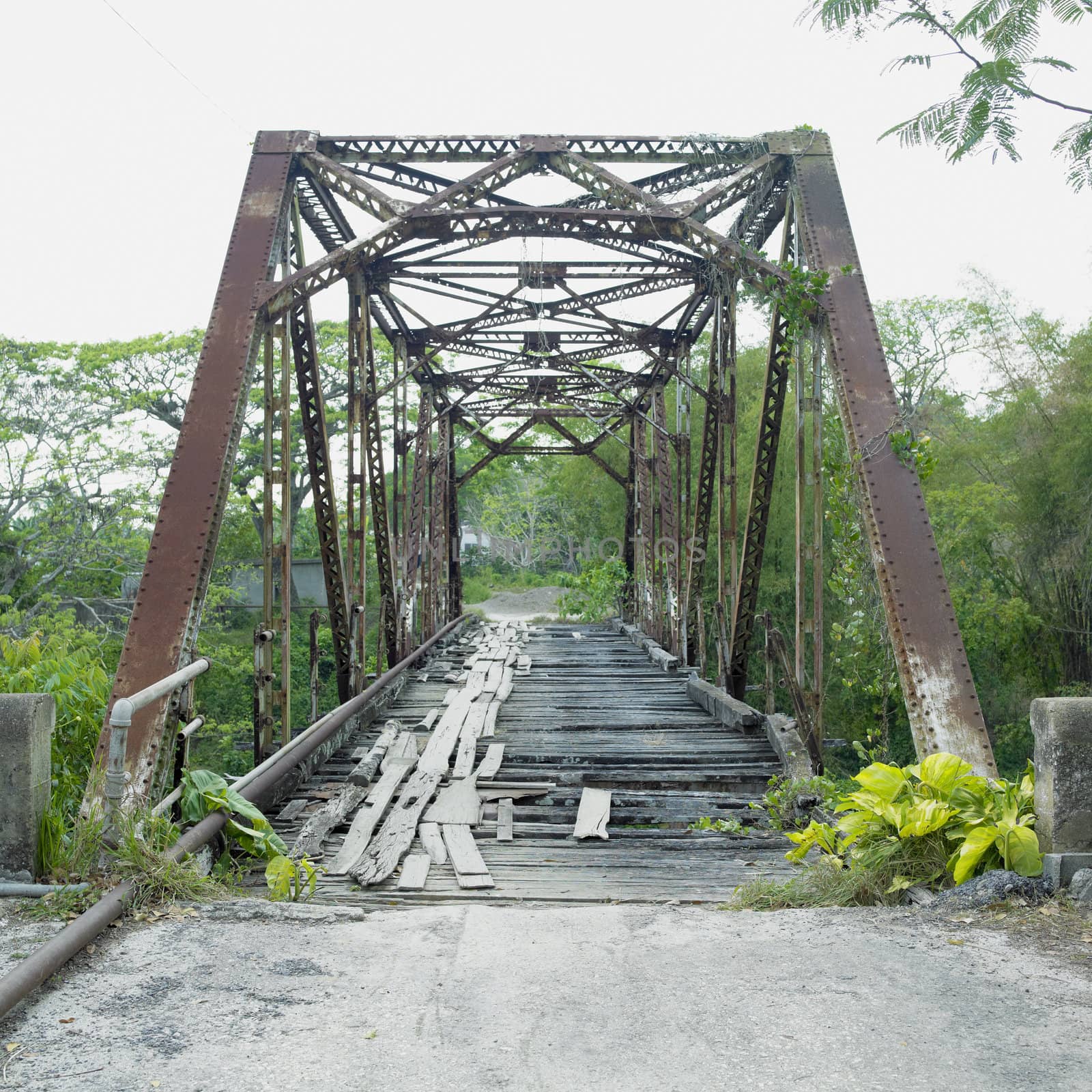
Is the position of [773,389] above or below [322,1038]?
above

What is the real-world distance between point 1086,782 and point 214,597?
65.4ft

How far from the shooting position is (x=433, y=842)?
5.64 m

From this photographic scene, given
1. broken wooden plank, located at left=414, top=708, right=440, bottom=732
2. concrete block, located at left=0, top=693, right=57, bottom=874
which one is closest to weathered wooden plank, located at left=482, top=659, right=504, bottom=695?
broken wooden plank, located at left=414, top=708, right=440, bottom=732

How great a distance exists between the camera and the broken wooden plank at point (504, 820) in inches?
230

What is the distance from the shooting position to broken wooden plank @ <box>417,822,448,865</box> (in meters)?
5.41

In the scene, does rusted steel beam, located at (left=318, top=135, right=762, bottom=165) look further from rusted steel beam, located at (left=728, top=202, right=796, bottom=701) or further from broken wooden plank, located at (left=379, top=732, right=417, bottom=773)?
broken wooden plank, located at (left=379, top=732, right=417, bottom=773)

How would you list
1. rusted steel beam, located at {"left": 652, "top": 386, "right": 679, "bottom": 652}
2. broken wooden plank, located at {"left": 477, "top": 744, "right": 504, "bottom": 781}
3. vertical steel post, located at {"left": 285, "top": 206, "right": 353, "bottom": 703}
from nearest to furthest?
broken wooden plank, located at {"left": 477, "top": 744, "right": 504, "bottom": 781} → vertical steel post, located at {"left": 285, "top": 206, "right": 353, "bottom": 703} → rusted steel beam, located at {"left": 652, "top": 386, "right": 679, "bottom": 652}

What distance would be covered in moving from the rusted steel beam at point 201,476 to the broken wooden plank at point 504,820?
1.90 metres

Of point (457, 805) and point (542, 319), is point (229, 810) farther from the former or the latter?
point (542, 319)

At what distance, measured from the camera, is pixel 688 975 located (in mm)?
3348

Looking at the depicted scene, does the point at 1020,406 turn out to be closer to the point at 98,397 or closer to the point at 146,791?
the point at 98,397

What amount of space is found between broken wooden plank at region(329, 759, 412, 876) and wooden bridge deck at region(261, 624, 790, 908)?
0.39 feet

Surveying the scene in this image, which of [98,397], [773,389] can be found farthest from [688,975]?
[98,397]

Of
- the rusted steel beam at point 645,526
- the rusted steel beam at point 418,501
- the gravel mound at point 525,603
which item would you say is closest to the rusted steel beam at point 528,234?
the rusted steel beam at point 418,501
